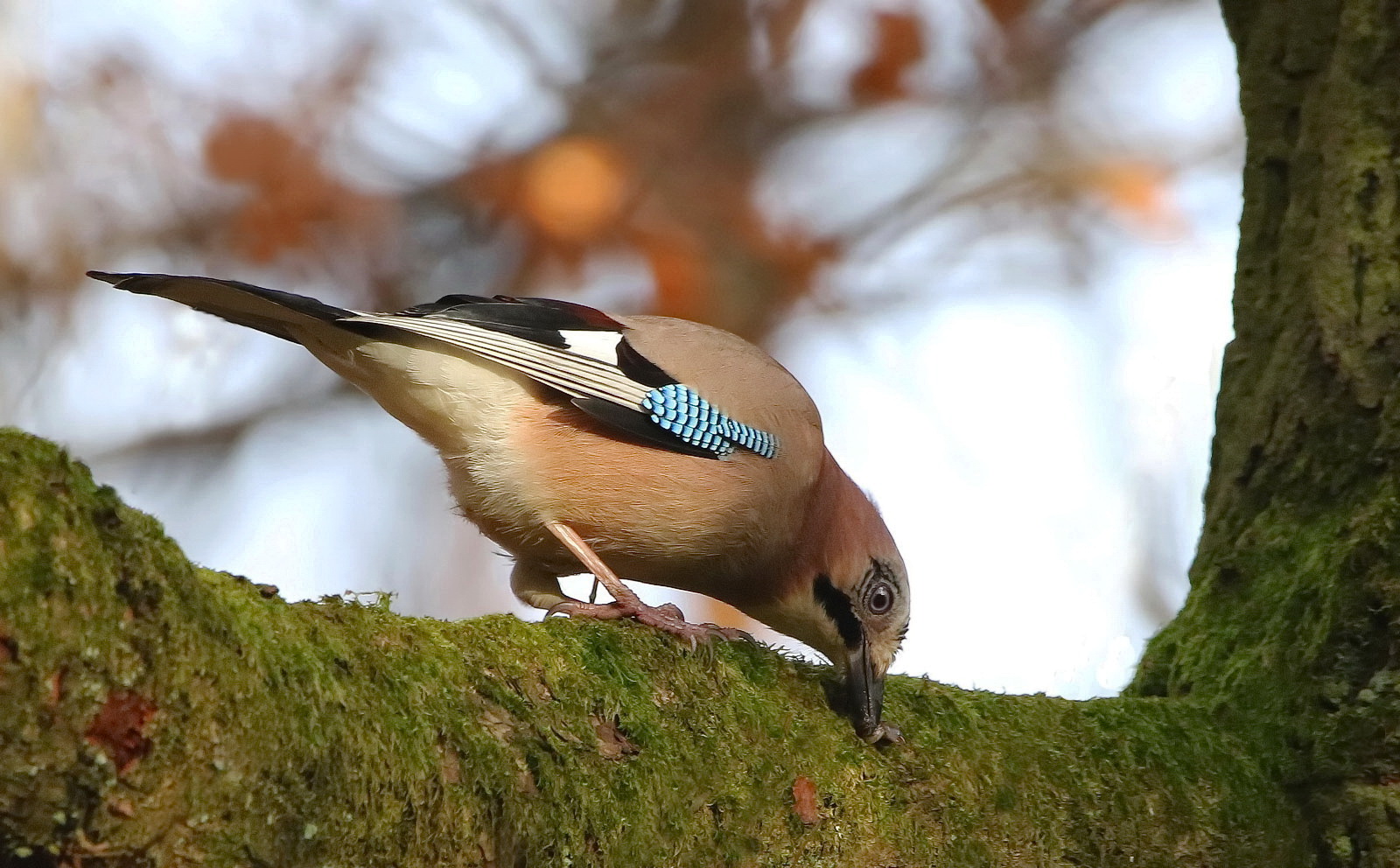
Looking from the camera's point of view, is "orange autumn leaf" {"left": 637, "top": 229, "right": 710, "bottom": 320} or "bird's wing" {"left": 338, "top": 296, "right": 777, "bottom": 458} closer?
"bird's wing" {"left": 338, "top": 296, "right": 777, "bottom": 458}

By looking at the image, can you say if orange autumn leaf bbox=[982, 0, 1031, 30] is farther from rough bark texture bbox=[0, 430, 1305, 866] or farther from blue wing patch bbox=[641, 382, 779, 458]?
rough bark texture bbox=[0, 430, 1305, 866]

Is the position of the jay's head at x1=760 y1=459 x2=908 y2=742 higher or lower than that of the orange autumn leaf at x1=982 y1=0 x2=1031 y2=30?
lower

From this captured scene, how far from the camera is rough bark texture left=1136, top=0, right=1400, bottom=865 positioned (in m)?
3.10

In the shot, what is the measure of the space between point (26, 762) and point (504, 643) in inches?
42.5

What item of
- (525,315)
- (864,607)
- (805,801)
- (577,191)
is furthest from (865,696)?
(577,191)

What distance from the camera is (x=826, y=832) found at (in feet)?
8.90

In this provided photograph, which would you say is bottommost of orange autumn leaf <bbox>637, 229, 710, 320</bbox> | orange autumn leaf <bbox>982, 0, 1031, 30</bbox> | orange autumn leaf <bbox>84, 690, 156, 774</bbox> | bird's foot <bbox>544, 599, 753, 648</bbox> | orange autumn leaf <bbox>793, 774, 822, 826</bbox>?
orange autumn leaf <bbox>84, 690, 156, 774</bbox>

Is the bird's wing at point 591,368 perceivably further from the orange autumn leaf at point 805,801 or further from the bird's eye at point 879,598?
the orange autumn leaf at point 805,801

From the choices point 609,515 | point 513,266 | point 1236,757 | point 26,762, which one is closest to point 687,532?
point 609,515

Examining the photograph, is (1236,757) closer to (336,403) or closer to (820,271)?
(820,271)

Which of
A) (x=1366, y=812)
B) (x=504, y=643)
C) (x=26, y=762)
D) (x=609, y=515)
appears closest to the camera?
(x=26, y=762)

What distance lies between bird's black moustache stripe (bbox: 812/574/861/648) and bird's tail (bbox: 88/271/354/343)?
164 centimetres

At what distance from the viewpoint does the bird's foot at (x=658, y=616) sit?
3008 mm

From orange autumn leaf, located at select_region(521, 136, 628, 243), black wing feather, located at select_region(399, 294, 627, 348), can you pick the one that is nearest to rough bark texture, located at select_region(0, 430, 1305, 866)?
black wing feather, located at select_region(399, 294, 627, 348)
